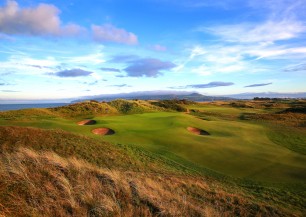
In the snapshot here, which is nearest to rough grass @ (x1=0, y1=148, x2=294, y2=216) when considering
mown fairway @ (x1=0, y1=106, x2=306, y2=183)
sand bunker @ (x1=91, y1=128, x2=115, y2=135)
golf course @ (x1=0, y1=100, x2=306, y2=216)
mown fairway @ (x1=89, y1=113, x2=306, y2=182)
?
golf course @ (x1=0, y1=100, x2=306, y2=216)

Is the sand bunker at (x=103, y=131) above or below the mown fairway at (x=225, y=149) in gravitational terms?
above

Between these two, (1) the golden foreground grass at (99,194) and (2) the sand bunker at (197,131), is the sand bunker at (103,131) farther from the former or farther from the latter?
(1) the golden foreground grass at (99,194)

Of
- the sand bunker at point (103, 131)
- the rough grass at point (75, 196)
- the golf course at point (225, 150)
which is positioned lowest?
the golf course at point (225, 150)

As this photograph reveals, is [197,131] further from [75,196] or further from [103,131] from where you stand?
[75,196]

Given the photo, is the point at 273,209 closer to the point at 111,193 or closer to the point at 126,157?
the point at 111,193

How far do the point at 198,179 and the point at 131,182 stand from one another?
6.93 metres

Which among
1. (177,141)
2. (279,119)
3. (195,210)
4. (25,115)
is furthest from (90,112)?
(195,210)

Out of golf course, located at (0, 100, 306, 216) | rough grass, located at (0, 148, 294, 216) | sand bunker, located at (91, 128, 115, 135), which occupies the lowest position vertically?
golf course, located at (0, 100, 306, 216)

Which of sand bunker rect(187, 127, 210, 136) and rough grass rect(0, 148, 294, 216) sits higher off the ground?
rough grass rect(0, 148, 294, 216)

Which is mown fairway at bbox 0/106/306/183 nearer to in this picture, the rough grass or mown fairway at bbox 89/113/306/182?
mown fairway at bbox 89/113/306/182

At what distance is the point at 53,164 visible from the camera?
395 inches

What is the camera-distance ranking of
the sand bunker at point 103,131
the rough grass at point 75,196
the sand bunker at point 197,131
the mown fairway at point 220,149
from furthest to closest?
the sand bunker at point 197,131 → the sand bunker at point 103,131 → the mown fairway at point 220,149 → the rough grass at point 75,196

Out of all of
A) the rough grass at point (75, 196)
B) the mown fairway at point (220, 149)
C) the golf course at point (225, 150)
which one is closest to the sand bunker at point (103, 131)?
the golf course at point (225, 150)

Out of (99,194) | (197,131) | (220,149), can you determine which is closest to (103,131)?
(197,131)
